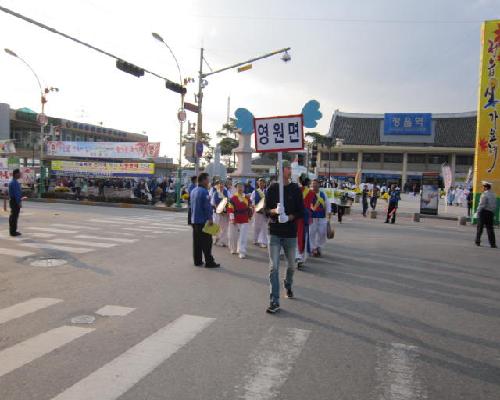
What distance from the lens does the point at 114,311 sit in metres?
5.33

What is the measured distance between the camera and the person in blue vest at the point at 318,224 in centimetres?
959

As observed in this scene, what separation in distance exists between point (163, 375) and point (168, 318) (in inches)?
59.3

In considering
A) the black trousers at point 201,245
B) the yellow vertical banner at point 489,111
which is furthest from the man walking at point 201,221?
the yellow vertical banner at point 489,111

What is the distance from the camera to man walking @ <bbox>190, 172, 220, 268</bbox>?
8164 mm

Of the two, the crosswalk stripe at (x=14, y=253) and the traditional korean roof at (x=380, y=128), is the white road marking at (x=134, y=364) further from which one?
the traditional korean roof at (x=380, y=128)

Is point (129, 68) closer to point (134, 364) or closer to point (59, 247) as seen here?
point (59, 247)

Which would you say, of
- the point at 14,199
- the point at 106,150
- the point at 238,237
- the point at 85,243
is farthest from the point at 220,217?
the point at 106,150

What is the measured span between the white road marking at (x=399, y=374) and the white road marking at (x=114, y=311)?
9.95 feet

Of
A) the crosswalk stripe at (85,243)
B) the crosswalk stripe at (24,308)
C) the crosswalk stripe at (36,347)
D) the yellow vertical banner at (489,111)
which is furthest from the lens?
the yellow vertical banner at (489,111)

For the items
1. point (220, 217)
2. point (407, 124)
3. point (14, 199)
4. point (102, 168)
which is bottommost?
point (220, 217)

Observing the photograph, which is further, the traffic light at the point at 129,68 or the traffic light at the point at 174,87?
the traffic light at the point at 174,87

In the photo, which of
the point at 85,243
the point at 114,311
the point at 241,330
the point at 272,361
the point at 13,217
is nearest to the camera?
the point at 272,361

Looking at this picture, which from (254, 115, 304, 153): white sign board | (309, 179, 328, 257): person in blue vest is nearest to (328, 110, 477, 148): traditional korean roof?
(309, 179, 328, 257): person in blue vest

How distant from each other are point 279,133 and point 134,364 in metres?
3.83
